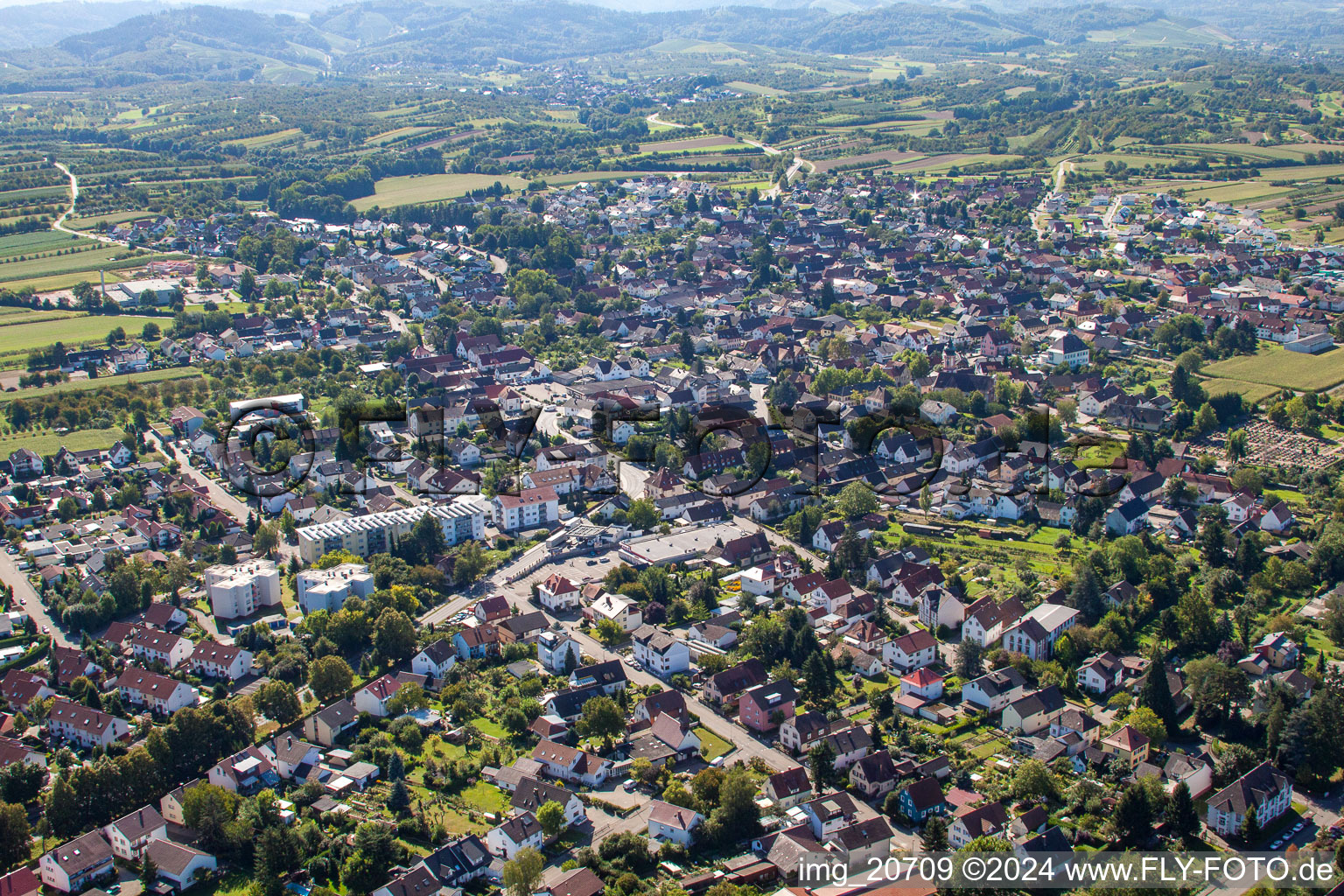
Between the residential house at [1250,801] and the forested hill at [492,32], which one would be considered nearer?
the residential house at [1250,801]

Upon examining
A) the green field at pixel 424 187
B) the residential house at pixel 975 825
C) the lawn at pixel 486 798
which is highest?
the green field at pixel 424 187

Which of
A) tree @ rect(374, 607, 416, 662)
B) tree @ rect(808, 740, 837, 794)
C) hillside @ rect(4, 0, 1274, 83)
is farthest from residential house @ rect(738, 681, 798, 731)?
hillside @ rect(4, 0, 1274, 83)

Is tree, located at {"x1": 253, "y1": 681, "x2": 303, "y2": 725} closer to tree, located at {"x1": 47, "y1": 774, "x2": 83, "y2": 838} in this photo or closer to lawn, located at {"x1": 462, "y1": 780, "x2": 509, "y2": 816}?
tree, located at {"x1": 47, "y1": 774, "x2": 83, "y2": 838}

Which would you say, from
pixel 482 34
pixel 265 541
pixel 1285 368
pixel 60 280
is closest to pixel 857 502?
pixel 265 541

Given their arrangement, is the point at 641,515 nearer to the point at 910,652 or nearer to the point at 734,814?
the point at 910,652

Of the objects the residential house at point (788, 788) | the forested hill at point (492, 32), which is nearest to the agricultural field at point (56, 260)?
the residential house at point (788, 788)

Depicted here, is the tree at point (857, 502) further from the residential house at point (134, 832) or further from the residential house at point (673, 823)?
the residential house at point (134, 832)
